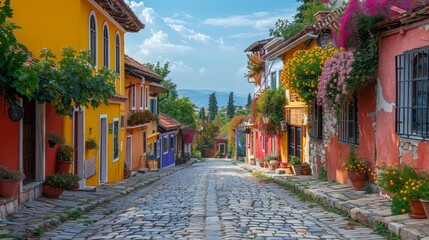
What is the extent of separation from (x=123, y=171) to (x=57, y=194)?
9.77 meters

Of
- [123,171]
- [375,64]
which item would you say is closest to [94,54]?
[123,171]

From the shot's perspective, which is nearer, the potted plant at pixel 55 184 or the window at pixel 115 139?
the potted plant at pixel 55 184

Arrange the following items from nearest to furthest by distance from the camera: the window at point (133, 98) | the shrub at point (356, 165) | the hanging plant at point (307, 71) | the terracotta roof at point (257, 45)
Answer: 1. the shrub at point (356, 165)
2. the hanging plant at point (307, 71)
3. the window at point (133, 98)
4. the terracotta roof at point (257, 45)

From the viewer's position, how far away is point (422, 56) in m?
9.24

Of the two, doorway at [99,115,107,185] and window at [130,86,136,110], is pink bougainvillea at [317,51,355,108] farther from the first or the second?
window at [130,86,136,110]

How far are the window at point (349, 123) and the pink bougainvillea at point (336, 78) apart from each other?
2.59ft

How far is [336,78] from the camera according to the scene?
12.0m

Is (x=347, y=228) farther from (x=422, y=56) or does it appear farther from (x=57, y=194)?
(x=57, y=194)

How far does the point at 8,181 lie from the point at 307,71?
363 inches

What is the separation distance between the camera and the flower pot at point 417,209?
7.90 meters

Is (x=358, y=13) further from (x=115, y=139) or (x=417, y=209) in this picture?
(x=115, y=139)

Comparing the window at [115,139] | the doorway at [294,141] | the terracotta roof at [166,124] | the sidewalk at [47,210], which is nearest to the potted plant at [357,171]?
the sidewalk at [47,210]

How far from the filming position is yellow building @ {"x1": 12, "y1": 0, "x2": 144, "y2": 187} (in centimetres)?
1322

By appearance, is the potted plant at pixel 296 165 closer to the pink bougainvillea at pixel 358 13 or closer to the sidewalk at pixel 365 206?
Answer: the sidewalk at pixel 365 206
